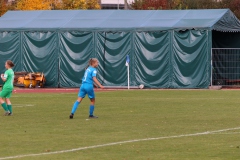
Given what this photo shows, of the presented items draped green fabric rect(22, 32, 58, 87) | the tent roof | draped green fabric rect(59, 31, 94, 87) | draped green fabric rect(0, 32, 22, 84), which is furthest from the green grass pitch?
draped green fabric rect(0, 32, 22, 84)

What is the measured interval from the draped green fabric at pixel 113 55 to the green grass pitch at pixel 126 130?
10.4 meters

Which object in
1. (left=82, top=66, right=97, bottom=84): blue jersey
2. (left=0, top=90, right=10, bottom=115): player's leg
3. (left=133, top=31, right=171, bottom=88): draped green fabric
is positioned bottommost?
(left=133, top=31, right=171, bottom=88): draped green fabric

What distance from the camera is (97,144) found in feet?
45.3

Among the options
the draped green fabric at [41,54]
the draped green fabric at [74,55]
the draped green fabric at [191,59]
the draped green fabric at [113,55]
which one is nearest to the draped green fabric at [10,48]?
the draped green fabric at [41,54]

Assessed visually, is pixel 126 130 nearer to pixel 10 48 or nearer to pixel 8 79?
pixel 8 79

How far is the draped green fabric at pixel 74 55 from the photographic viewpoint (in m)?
38.2

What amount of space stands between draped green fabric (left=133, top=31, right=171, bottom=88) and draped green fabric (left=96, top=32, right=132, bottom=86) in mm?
622

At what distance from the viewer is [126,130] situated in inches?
647

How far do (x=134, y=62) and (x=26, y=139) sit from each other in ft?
75.0

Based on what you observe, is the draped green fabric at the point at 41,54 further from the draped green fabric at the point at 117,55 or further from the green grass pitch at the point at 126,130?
the green grass pitch at the point at 126,130

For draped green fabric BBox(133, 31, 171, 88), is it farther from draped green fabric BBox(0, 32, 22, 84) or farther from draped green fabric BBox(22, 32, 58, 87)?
draped green fabric BBox(0, 32, 22, 84)

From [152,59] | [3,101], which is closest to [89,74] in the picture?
[3,101]

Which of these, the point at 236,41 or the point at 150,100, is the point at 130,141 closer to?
the point at 150,100

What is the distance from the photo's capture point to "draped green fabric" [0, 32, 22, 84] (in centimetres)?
3941
